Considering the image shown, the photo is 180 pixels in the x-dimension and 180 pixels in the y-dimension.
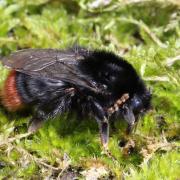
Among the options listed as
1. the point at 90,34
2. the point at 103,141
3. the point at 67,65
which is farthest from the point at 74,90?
the point at 90,34

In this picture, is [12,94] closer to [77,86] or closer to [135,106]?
[77,86]

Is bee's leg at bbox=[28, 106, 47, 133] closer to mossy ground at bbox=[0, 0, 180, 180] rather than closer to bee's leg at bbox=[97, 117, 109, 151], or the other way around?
mossy ground at bbox=[0, 0, 180, 180]

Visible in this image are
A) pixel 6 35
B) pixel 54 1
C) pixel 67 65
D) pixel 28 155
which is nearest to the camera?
pixel 67 65

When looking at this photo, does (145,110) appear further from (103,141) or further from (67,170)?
(67,170)

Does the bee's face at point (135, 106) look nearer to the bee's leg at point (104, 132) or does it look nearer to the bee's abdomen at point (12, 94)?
the bee's leg at point (104, 132)

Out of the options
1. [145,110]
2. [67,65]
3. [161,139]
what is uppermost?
[67,65]

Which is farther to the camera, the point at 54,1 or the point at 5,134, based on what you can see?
the point at 54,1

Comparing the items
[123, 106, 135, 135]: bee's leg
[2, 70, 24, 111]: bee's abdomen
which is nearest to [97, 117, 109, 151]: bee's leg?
[123, 106, 135, 135]: bee's leg

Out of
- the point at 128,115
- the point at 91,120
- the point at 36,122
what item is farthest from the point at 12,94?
the point at 128,115
